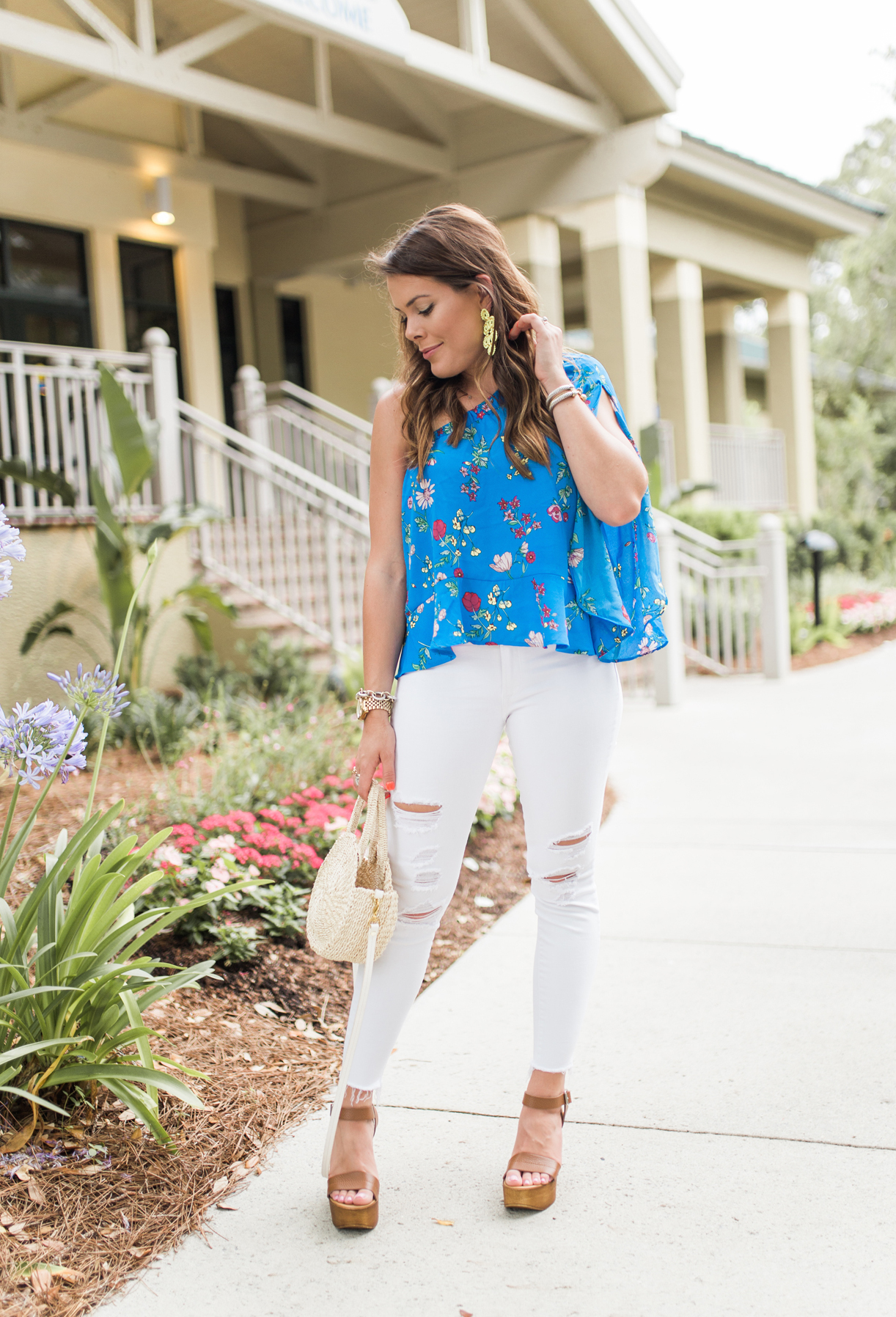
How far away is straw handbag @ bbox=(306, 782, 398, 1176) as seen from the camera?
2.15 metres

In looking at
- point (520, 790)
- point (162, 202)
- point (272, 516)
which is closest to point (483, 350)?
point (520, 790)

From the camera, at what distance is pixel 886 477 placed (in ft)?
72.0

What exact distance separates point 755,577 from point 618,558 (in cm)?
837

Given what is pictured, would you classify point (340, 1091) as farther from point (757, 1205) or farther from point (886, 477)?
point (886, 477)

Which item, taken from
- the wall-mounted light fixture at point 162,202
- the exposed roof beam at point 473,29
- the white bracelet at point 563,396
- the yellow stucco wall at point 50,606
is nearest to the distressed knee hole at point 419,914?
the white bracelet at point 563,396

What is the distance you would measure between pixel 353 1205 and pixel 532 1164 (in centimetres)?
35


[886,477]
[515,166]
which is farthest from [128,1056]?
[886,477]

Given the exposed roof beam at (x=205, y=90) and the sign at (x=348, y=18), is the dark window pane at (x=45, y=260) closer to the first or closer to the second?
the exposed roof beam at (x=205, y=90)

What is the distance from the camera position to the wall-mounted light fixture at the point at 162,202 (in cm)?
1042

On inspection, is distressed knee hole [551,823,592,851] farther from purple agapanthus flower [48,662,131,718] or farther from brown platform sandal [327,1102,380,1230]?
purple agapanthus flower [48,662,131,718]

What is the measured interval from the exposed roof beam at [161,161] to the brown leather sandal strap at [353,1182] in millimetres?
9596

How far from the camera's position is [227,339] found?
1263cm

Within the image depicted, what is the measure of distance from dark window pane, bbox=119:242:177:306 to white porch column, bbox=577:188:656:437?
3.96 meters

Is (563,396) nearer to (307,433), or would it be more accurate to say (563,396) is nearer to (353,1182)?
(353,1182)
